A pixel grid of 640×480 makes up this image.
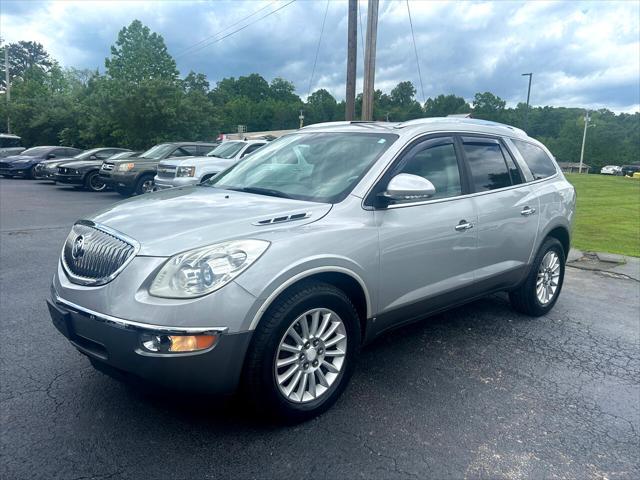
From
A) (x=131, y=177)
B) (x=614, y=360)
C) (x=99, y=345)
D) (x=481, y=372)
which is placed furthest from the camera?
(x=131, y=177)

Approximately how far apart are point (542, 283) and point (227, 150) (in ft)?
33.2

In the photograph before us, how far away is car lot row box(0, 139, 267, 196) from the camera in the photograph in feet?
40.0

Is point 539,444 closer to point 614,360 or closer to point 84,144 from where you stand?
point 614,360

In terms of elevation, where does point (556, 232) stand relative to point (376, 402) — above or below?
above

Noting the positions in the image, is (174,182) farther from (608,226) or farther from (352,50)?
(608,226)

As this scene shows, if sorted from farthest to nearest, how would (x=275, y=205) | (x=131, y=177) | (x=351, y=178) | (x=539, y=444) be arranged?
(x=131, y=177)
(x=351, y=178)
(x=275, y=205)
(x=539, y=444)

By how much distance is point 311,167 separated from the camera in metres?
3.85

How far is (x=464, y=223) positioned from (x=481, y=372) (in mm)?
1145

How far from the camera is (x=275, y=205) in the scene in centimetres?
324

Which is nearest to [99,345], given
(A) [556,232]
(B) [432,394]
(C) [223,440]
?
(C) [223,440]

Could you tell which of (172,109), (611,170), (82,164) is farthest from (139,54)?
(611,170)

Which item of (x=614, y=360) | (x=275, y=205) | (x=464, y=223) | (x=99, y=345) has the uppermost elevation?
(x=275, y=205)

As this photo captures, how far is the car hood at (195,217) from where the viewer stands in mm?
2705

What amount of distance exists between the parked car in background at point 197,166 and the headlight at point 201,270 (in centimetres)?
886
